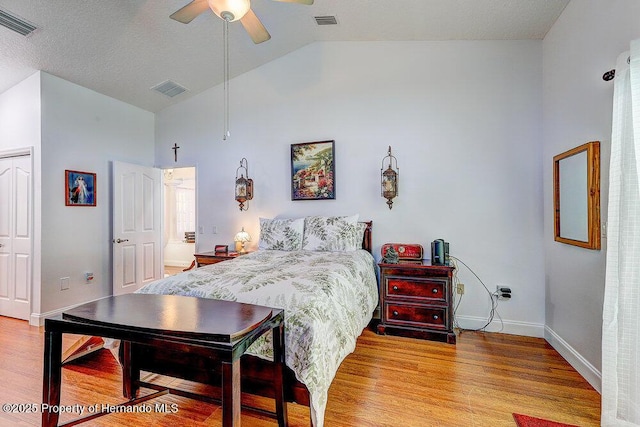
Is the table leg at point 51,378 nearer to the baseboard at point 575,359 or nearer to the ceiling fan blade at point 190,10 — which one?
the ceiling fan blade at point 190,10

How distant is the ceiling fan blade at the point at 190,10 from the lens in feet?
6.92

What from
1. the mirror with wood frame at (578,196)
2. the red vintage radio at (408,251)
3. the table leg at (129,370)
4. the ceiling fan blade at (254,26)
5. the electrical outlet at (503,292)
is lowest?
the table leg at (129,370)

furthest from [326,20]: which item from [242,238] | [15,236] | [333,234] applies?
[15,236]

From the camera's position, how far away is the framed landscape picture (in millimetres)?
3877

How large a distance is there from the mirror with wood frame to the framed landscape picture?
2.30 metres

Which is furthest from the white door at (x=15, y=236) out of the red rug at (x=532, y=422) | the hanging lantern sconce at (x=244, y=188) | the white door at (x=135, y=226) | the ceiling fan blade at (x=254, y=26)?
the red rug at (x=532, y=422)

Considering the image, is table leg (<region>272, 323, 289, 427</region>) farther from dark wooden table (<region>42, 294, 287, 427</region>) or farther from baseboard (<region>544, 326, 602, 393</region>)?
baseboard (<region>544, 326, 602, 393</region>)

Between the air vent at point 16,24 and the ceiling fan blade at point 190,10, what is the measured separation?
181cm

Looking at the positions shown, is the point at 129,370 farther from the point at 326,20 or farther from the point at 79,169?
the point at 326,20

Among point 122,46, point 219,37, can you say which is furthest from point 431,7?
point 122,46

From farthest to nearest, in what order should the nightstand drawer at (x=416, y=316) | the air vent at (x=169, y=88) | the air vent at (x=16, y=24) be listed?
the air vent at (x=169, y=88) → the nightstand drawer at (x=416, y=316) → the air vent at (x=16, y=24)

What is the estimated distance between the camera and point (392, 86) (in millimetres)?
3646

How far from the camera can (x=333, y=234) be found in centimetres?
348

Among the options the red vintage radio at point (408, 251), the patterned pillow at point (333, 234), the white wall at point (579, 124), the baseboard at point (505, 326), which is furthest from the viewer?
the patterned pillow at point (333, 234)
